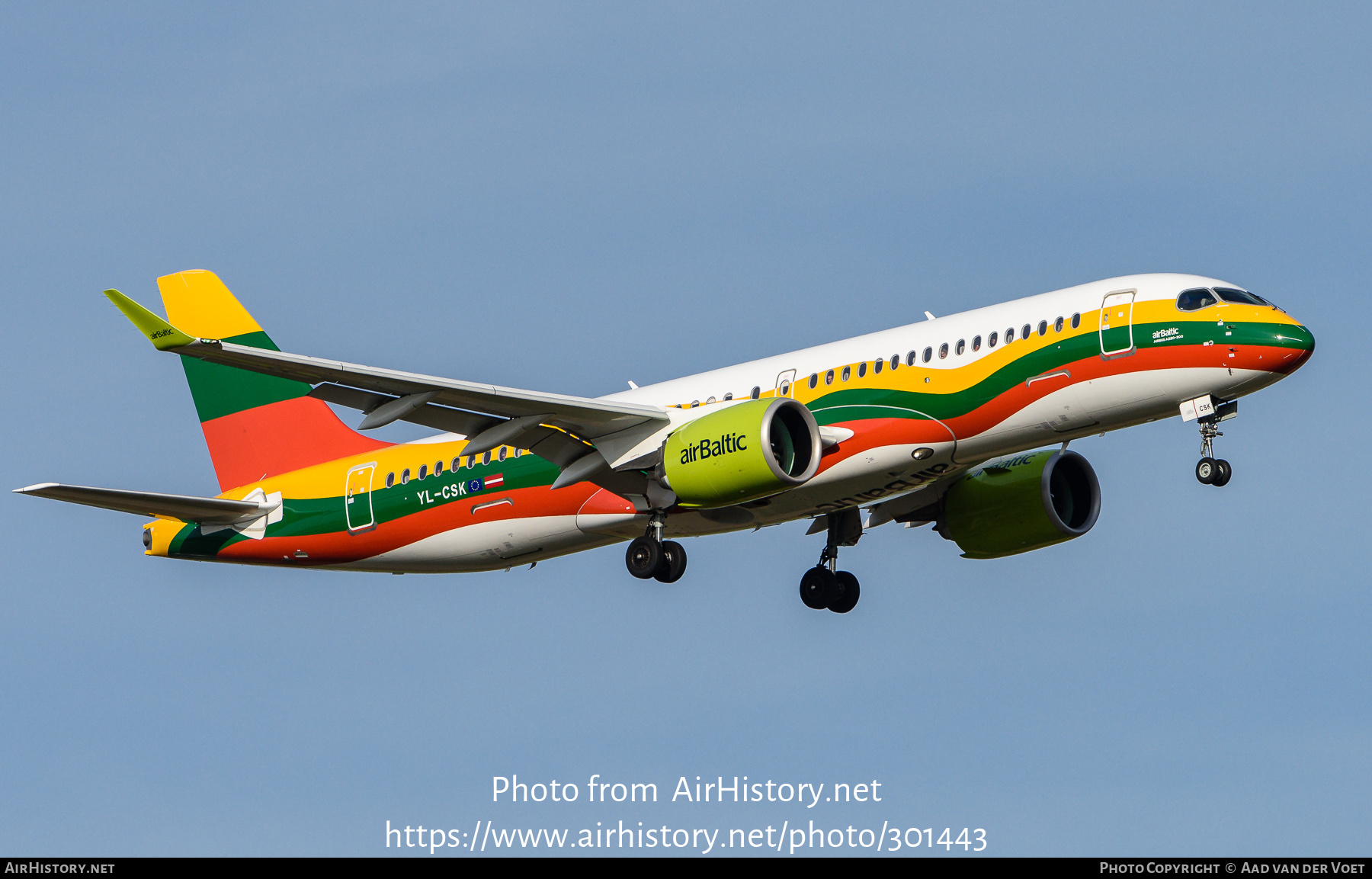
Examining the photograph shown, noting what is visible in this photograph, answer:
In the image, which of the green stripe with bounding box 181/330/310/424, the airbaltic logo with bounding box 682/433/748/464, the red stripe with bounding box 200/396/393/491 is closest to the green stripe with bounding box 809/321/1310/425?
the airbaltic logo with bounding box 682/433/748/464

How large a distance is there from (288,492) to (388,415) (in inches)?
387

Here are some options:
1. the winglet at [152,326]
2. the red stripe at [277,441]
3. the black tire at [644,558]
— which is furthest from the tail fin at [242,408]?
the winglet at [152,326]

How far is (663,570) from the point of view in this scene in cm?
3688

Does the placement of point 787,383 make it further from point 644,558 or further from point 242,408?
point 242,408

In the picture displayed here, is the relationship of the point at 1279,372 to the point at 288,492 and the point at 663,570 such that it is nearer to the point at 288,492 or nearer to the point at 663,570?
the point at 663,570

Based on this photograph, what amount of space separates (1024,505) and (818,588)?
16.9ft

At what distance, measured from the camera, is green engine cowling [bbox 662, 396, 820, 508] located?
113 feet

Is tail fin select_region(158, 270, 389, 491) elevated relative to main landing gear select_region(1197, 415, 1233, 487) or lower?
elevated

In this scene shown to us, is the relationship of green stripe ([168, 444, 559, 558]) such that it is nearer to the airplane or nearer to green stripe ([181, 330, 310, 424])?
the airplane

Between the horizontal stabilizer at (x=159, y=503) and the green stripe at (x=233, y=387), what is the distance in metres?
2.87

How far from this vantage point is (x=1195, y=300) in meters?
33.8

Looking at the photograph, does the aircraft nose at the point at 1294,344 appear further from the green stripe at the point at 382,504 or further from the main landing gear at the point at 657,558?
the green stripe at the point at 382,504

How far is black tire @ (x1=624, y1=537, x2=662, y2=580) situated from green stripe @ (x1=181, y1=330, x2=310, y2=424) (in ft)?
37.9

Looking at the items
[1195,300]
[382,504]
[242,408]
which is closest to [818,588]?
[382,504]
